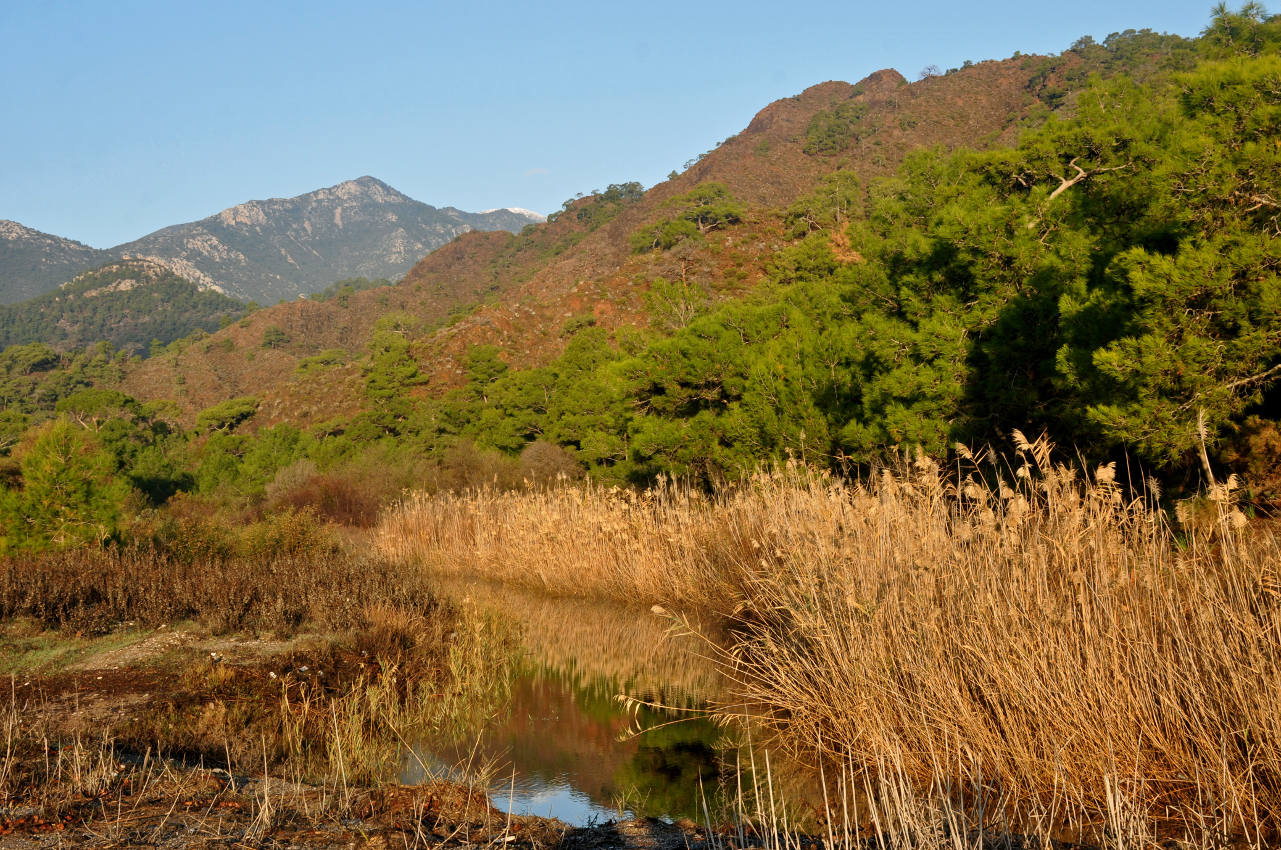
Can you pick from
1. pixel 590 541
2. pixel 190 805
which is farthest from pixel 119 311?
pixel 190 805

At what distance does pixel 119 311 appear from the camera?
384 feet

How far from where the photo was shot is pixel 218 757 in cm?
536

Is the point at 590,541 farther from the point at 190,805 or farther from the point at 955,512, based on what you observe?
the point at 190,805

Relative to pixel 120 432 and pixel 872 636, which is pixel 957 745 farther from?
pixel 120 432

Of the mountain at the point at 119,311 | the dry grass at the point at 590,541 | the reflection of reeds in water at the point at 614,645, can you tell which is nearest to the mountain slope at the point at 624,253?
the dry grass at the point at 590,541

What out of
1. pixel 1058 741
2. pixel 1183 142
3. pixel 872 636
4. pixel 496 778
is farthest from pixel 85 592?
pixel 1183 142

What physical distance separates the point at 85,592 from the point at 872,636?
8192 mm

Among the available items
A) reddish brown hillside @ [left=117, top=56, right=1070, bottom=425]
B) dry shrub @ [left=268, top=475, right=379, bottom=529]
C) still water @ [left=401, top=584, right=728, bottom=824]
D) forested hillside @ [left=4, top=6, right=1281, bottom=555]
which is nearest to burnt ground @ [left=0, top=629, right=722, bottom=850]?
still water @ [left=401, top=584, right=728, bottom=824]

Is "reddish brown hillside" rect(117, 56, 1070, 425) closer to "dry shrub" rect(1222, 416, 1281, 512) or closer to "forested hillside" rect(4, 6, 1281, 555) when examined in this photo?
"forested hillside" rect(4, 6, 1281, 555)

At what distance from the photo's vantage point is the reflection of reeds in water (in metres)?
7.88

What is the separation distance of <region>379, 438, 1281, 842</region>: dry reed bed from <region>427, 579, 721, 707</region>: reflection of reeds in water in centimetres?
148

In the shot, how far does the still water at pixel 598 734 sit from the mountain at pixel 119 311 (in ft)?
367

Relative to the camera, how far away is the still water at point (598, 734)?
210 inches

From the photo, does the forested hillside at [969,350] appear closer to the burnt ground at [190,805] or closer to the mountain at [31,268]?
the burnt ground at [190,805]
